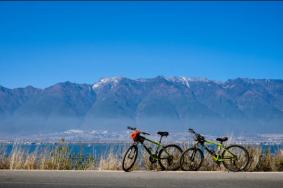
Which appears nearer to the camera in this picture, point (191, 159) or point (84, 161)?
A: point (191, 159)

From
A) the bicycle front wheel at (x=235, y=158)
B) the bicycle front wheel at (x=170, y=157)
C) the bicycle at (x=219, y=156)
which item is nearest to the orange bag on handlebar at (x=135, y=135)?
the bicycle front wheel at (x=170, y=157)

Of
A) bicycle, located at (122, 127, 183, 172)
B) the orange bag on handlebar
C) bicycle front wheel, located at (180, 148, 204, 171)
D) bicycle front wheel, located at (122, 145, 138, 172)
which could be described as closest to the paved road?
bicycle front wheel, located at (122, 145, 138, 172)

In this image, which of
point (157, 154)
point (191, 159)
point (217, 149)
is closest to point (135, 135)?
point (157, 154)

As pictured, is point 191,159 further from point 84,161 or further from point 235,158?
point 84,161

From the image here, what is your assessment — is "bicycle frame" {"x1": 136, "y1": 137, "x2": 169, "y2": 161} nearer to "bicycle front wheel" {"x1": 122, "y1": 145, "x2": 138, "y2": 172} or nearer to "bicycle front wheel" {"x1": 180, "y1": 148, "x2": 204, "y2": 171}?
"bicycle front wheel" {"x1": 122, "y1": 145, "x2": 138, "y2": 172}

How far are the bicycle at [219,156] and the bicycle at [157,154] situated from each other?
1.10 feet

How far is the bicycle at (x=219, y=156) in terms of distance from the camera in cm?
1402

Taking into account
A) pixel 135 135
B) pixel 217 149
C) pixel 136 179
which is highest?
pixel 135 135

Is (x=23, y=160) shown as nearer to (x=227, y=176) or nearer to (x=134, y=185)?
(x=134, y=185)

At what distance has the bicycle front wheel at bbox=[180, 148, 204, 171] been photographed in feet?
46.2

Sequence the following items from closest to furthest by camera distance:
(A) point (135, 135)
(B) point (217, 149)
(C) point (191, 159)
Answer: (C) point (191, 159) < (A) point (135, 135) < (B) point (217, 149)

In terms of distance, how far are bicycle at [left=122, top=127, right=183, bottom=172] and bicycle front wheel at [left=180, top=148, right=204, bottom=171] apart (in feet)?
0.63

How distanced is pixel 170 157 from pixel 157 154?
17.2 inches

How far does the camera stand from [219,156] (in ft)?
46.5
